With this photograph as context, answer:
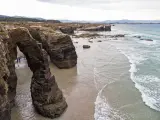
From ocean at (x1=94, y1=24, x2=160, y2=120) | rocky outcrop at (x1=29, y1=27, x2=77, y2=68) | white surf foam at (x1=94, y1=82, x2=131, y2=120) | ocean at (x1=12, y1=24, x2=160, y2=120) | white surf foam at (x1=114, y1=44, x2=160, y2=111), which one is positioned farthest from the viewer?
rocky outcrop at (x1=29, y1=27, x2=77, y2=68)

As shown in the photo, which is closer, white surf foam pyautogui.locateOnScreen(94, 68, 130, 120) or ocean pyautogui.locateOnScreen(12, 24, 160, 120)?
white surf foam pyautogui.locateOnScreen(94, 68, 130, 120)

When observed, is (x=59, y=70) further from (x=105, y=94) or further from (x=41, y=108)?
(x=41, y=108)

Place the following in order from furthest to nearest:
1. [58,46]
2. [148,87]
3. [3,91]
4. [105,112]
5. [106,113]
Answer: [58,46]
[148,87]
[105,112]
[106,113]
[3,91]

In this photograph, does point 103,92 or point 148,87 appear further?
point 148,87

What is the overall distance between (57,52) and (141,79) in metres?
11.5

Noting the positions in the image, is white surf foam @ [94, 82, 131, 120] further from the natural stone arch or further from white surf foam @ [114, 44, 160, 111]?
white surf foam @ [114, 44, 160, 111]

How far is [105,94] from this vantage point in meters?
22.3

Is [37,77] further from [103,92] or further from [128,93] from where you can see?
[128,93]

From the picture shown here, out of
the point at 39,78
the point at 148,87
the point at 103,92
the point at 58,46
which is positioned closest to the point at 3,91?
the point at 39,78

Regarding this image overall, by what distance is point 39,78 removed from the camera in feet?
55.8

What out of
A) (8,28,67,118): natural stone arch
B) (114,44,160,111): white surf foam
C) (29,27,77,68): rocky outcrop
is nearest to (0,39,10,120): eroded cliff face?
(8,28,67,118): natural stone arch

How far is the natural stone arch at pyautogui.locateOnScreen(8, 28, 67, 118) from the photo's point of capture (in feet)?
54.3

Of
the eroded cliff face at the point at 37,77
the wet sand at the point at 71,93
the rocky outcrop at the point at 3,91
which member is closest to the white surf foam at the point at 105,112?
the wet sand at the point at 71,93

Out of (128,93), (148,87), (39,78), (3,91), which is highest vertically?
(3,91)
